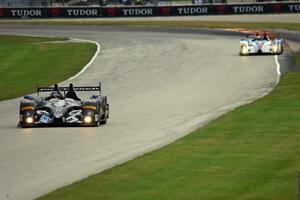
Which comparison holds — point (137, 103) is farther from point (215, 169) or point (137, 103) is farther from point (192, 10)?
point (192, 10)

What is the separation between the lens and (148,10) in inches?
3334

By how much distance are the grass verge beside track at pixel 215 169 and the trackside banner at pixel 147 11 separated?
58136mm

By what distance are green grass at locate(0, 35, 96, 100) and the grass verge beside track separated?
46.5 feet

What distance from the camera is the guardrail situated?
268 feet

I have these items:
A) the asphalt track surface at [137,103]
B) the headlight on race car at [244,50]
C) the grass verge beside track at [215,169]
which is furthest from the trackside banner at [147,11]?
the grass verge beside track at [215,169]

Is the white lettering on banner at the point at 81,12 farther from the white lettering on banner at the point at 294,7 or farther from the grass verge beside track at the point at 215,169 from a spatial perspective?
the grass verge beside track at the point at 215,169

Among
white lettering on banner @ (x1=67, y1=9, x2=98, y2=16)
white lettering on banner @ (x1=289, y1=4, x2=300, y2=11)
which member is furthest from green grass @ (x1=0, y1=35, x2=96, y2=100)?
white lettering on banner @ (x1=289, y1=4, x2=300, y2=11)

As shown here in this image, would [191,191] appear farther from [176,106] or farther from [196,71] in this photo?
[196,71]

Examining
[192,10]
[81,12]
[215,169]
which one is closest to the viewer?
[215,169]

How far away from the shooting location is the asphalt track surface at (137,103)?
1819 centimetres

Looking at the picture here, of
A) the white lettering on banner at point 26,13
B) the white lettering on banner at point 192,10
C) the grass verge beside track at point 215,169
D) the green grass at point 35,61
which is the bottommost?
the white lettering on banner at point 26,13

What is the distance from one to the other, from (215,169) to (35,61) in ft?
112

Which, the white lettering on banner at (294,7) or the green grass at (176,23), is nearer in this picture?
the green grass at (176,23)

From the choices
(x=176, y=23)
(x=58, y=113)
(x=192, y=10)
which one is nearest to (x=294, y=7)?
(x=192, y=10)
